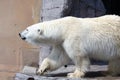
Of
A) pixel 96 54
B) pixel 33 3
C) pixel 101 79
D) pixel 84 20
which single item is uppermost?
pixel 33 3

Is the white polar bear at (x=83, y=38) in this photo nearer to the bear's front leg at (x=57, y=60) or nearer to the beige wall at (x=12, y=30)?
the bear's front leg at (x=57, y=60)

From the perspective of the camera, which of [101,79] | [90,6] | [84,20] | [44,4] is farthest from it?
[90,6]

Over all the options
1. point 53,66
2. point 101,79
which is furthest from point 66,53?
point 101,79

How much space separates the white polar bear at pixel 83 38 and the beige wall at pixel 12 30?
4.38 feet

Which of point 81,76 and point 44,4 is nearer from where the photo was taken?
point 81,76

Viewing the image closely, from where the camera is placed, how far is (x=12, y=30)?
4.32 m

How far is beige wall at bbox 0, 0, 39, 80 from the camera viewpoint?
432 cm

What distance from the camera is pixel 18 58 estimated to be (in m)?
4.34

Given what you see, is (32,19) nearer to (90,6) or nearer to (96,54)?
(90,6)

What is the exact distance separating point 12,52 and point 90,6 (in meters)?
1.08

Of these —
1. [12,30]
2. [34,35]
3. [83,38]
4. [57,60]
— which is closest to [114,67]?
[83,38]

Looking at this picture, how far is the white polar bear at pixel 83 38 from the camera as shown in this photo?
281 centimetres

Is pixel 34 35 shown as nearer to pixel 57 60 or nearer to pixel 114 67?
pixel 57 60

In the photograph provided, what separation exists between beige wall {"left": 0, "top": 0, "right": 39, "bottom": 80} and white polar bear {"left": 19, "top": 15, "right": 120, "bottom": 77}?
1.33 meters
